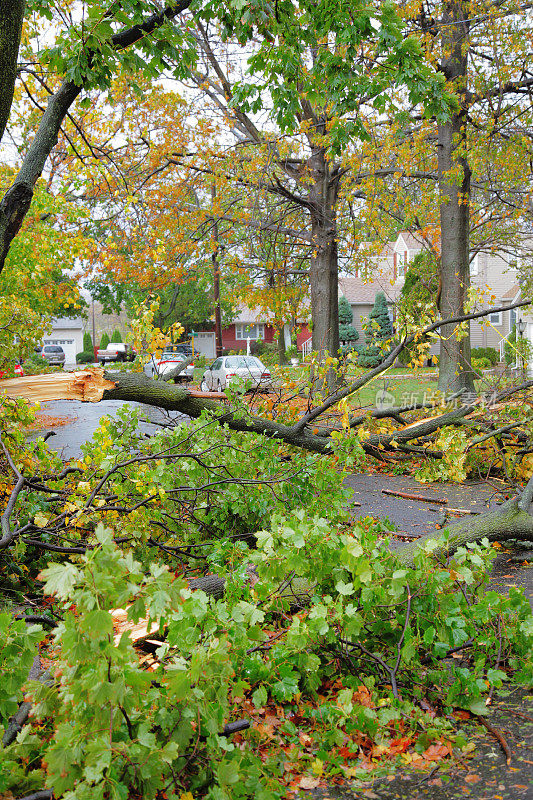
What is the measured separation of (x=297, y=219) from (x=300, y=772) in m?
15.6

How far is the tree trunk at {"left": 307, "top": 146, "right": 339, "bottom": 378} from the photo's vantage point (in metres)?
14.6

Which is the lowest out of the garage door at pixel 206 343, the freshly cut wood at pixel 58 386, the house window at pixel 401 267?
the freshly cut wood at pixel 58 386

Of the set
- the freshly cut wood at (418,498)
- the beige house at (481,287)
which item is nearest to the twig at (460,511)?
the freshly cut wood at (418,498)

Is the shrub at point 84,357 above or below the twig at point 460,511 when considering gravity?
above

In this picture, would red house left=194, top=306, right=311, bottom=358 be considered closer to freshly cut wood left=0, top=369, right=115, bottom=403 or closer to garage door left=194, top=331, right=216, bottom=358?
garage door left=194, top=331, right=216, bottom=358

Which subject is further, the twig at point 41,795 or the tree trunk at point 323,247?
the tree trunk at point 323,247

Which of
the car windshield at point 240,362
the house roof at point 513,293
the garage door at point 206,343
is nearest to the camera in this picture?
the car windshield at point 240,362

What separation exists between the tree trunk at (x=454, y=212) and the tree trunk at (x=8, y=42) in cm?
979

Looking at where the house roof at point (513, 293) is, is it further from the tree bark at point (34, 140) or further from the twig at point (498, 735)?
the twig at point (498, 735)

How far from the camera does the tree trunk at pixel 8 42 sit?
3.62m

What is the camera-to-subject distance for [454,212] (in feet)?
43.5

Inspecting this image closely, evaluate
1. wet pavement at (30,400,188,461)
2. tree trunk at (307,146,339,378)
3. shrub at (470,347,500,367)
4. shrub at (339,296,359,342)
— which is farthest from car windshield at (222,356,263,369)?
shrub at (339,296,359,342)

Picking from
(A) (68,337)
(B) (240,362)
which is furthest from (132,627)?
(A) (68,337)

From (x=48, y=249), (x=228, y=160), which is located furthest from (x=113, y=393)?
(x=228, y=160)
